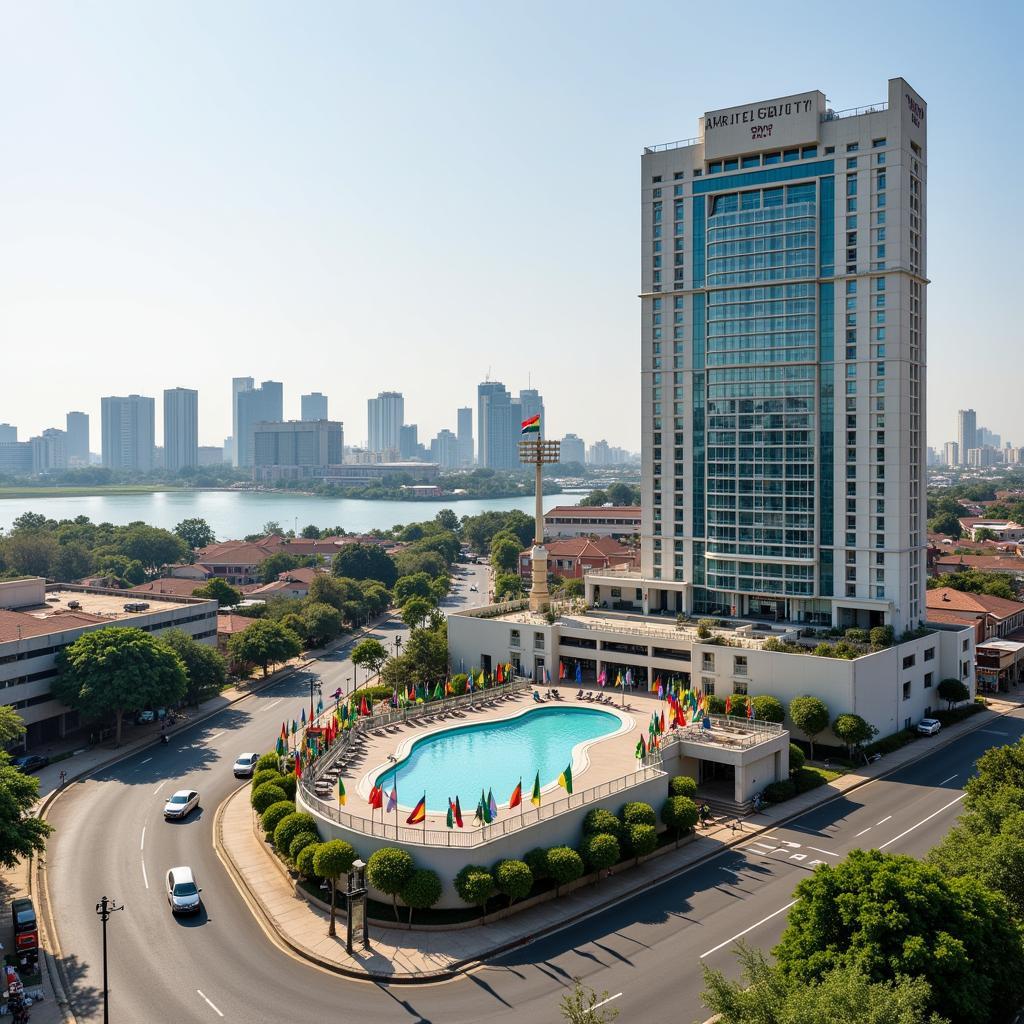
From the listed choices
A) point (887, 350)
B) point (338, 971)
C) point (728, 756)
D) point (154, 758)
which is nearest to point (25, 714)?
point (154, 758)

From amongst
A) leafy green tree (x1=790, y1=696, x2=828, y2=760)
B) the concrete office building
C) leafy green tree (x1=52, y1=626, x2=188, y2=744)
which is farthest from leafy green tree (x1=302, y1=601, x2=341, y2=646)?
A: leafy green tree (x1=790, y1=696, x2=828, y2=760)

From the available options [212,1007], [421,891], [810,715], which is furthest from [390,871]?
[810,715]

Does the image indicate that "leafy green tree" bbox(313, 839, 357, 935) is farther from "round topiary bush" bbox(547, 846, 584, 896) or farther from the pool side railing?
"round topiary bush" bbox(547, 846, 584, 896)

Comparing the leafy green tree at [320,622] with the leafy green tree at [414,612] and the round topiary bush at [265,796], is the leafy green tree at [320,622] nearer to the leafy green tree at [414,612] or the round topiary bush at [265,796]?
the leafy green tree at [414,612]

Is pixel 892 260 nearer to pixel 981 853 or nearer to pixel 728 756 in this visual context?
pixel 728 756

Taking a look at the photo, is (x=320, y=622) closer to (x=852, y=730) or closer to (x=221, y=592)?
(x=221, y=592)
